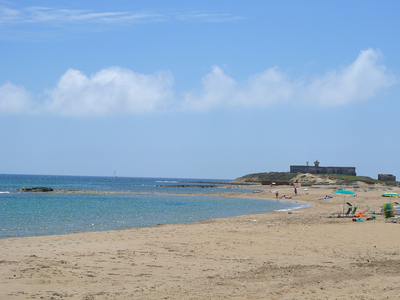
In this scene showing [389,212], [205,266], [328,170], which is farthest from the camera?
[328,170]

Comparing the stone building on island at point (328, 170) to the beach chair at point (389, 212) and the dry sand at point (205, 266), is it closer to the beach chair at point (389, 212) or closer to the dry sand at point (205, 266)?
the beach chair at point (389, 212)

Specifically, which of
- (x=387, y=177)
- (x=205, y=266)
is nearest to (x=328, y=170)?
(x=387, y=177)

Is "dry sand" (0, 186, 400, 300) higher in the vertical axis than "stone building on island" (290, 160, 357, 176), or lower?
lower

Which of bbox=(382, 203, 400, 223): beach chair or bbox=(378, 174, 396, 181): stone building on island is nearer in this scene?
bbox=(382, 203, 400, 223): beach chair

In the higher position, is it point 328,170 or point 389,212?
point 328,170

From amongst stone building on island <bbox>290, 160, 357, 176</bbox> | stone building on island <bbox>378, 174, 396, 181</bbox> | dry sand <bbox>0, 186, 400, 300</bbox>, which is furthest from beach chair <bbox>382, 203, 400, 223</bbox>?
stone building on island <bbox>378, 174, 396, 181</bbox>

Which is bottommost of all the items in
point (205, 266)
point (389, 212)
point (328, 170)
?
point (205, 266)

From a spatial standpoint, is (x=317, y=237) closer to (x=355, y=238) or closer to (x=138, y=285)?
(x=355, y=238)

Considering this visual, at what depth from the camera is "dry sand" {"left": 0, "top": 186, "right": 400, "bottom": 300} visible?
7.73m

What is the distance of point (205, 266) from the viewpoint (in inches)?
401

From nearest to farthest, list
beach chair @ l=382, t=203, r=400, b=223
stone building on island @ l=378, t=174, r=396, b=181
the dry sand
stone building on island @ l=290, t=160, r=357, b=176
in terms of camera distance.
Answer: the dry sand → beach chair @ l=382, t=203, r=400, b=223 → stone building on island @ l=378, t=174, r=396, b=181 → stone building on island @ l=290, t=160, r=357, b=176

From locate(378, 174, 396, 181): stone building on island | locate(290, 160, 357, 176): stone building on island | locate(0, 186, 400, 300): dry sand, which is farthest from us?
locate(290, 160, 357, 176): stone building on island

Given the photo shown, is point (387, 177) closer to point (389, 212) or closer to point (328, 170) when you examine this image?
point (328, 170)

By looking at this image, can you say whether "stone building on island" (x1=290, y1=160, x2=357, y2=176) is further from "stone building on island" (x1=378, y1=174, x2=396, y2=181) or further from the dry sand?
the dry sand
